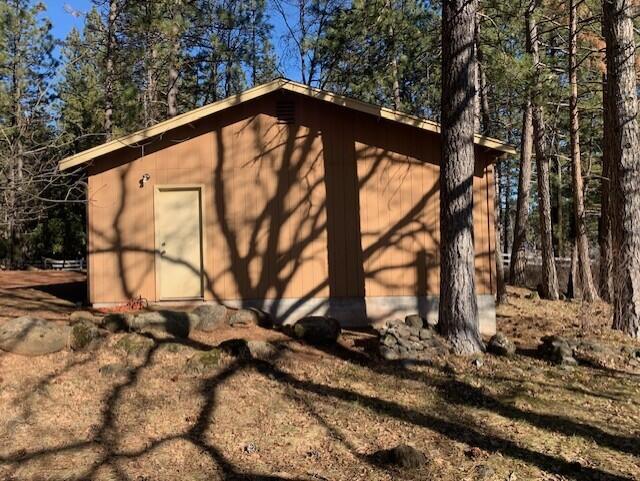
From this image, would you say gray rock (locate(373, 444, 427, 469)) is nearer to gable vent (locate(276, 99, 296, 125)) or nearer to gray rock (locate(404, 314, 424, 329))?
gray rock (locate(404, 314, 424, 329))

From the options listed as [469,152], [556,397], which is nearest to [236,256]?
[469,152]

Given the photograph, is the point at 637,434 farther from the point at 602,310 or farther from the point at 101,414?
the point at 602,310

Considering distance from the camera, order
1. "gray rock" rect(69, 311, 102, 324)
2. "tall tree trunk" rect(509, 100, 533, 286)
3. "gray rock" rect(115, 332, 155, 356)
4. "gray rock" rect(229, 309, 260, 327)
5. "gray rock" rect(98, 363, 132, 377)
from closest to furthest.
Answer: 1. "gray rock" rect(98, 363, 132, 377)
2. "gray rock" rect(115, 332, 155, 356)
3. "gray rock" rect(69, 311, 102, 324)
4. "gray rock" rect(229, 309, 260, 327)
5. "tall tree trunk" rect(509, 100, 533, 286)

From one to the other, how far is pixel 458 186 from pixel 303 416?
3.82m

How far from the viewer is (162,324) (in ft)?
24.8

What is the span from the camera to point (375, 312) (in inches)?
Result: 363

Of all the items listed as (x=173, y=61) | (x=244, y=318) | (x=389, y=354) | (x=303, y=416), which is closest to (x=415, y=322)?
(x=389, y=354)

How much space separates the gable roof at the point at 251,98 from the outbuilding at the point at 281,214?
5.5 inches

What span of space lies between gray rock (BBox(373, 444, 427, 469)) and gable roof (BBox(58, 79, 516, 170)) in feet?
19.0

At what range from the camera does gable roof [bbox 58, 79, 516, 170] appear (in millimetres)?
8906

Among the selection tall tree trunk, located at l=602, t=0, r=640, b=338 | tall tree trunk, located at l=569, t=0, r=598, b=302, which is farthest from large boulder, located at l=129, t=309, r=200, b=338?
tall tree trunk, located at l=569, t=0, r=598, b=302

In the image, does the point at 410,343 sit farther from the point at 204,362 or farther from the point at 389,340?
the point at 204,362

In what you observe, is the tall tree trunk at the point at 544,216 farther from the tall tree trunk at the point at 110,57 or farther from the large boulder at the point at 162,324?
the tall tree trunk at the point at 110,57

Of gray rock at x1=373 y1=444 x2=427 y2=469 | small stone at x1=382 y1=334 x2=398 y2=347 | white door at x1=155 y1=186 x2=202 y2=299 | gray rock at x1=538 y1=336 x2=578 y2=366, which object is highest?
white door at x1=155 y1=186 x2=202 y2=299
